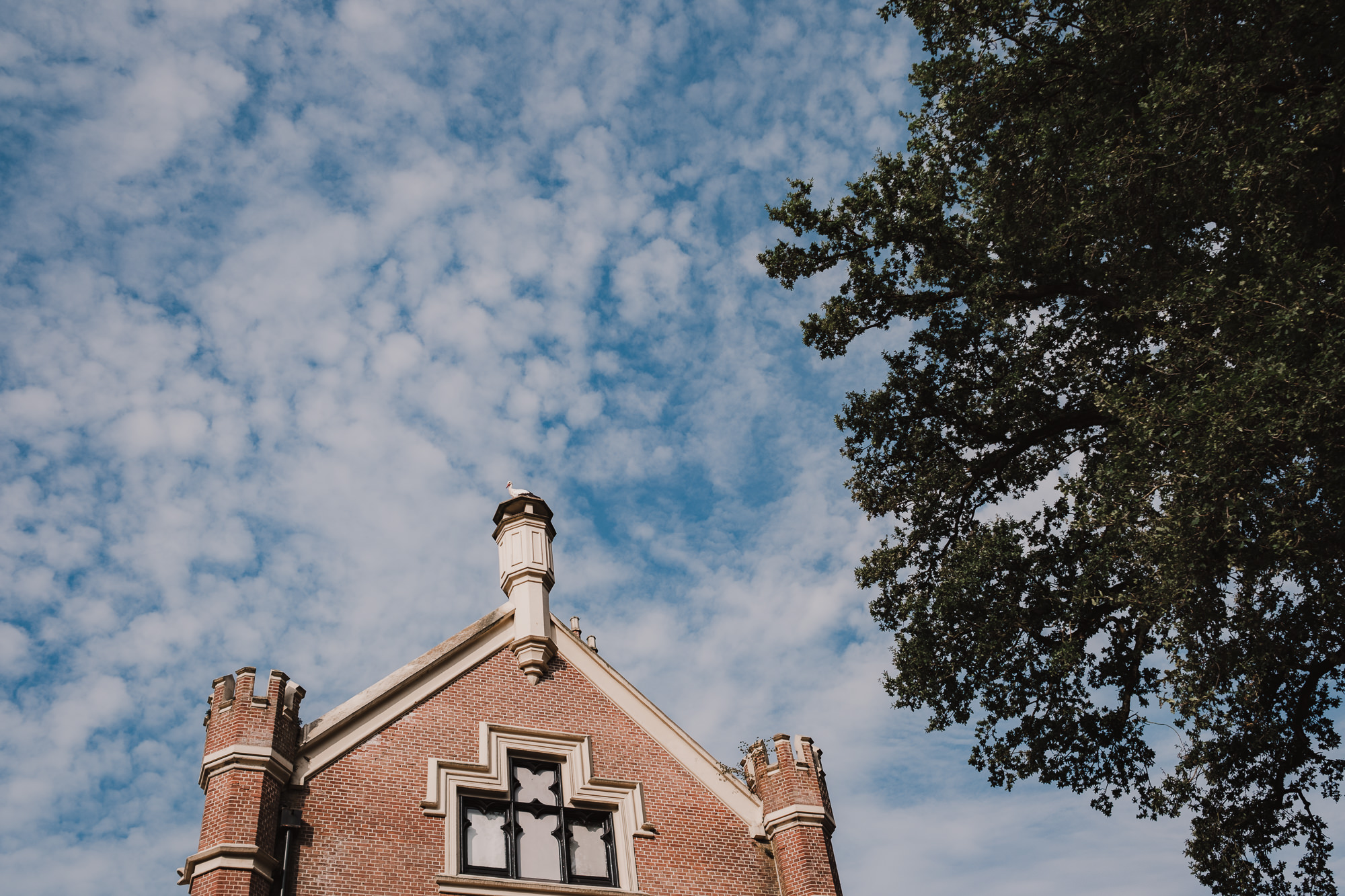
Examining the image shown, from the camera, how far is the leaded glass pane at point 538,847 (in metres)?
13.1

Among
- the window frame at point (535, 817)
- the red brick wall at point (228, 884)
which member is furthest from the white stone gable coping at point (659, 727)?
the red brick wall at point (228, 884)

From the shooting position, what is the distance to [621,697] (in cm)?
1566

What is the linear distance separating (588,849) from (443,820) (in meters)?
2.21

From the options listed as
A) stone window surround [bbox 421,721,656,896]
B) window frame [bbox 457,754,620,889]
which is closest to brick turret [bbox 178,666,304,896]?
stone window surround [bbox 421,721,656,896]

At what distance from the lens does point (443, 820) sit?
42.3 ft

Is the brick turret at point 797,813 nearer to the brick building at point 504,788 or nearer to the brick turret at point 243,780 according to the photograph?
the brick building at point 504,788

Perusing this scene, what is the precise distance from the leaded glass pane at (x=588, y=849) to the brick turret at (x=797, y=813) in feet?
8.95

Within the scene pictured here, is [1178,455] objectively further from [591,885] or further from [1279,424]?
[591,885]

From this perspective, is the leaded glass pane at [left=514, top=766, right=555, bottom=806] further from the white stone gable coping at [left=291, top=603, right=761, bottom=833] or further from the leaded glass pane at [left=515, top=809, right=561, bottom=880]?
the white stone gable coping at [left=291, top=603, right=761, bottom=833]

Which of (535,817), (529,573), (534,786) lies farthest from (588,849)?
(529,573)

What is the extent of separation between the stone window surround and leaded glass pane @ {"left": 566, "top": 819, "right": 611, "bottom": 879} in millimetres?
207

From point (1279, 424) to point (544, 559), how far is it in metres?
11.2

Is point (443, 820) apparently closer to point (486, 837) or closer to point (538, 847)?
point (486, 837)

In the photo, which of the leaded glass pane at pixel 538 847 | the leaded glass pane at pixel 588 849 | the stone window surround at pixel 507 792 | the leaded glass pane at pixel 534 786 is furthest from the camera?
the leaded glass pane at pixel 534 786
